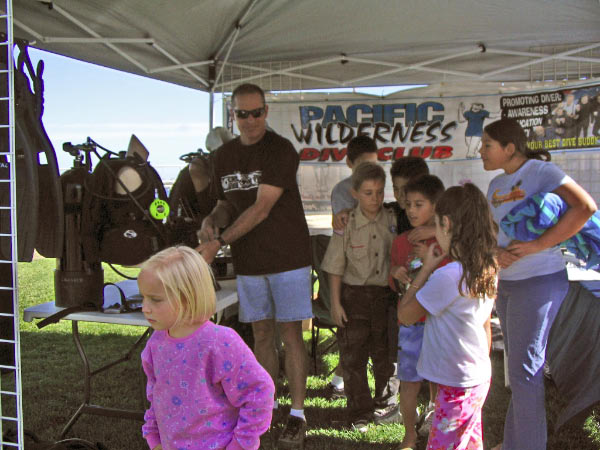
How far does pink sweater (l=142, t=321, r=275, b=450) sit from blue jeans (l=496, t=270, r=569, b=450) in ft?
4.51

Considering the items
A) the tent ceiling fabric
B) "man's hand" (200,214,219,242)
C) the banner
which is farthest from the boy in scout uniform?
the banner

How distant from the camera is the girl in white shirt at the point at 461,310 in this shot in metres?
1.98

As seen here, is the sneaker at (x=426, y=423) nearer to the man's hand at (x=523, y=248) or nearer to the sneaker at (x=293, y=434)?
the sneaker at (x=293, y=434)

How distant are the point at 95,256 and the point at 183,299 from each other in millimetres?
1225

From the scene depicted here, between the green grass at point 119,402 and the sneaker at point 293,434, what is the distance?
0.07m

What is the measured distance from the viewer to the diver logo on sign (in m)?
2.79

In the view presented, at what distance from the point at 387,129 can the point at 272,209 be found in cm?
285

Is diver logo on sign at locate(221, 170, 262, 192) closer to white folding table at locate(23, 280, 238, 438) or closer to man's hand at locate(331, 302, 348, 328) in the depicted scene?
white folding table at locate(23, 280, 238, 438)

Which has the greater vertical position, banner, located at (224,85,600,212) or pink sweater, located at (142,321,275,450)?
banner, located at (224,85,600,212)

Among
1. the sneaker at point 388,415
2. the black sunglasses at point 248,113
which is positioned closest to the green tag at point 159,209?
the black sunglasses at point 248,113

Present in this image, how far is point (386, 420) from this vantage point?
10.2 feet

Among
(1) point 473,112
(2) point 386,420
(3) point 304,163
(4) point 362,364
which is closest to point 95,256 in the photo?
(4) point 362,364

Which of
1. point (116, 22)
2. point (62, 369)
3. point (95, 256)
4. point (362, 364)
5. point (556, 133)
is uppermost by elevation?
point (116, 22)

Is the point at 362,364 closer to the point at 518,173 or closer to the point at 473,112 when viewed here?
the point at 518,173
